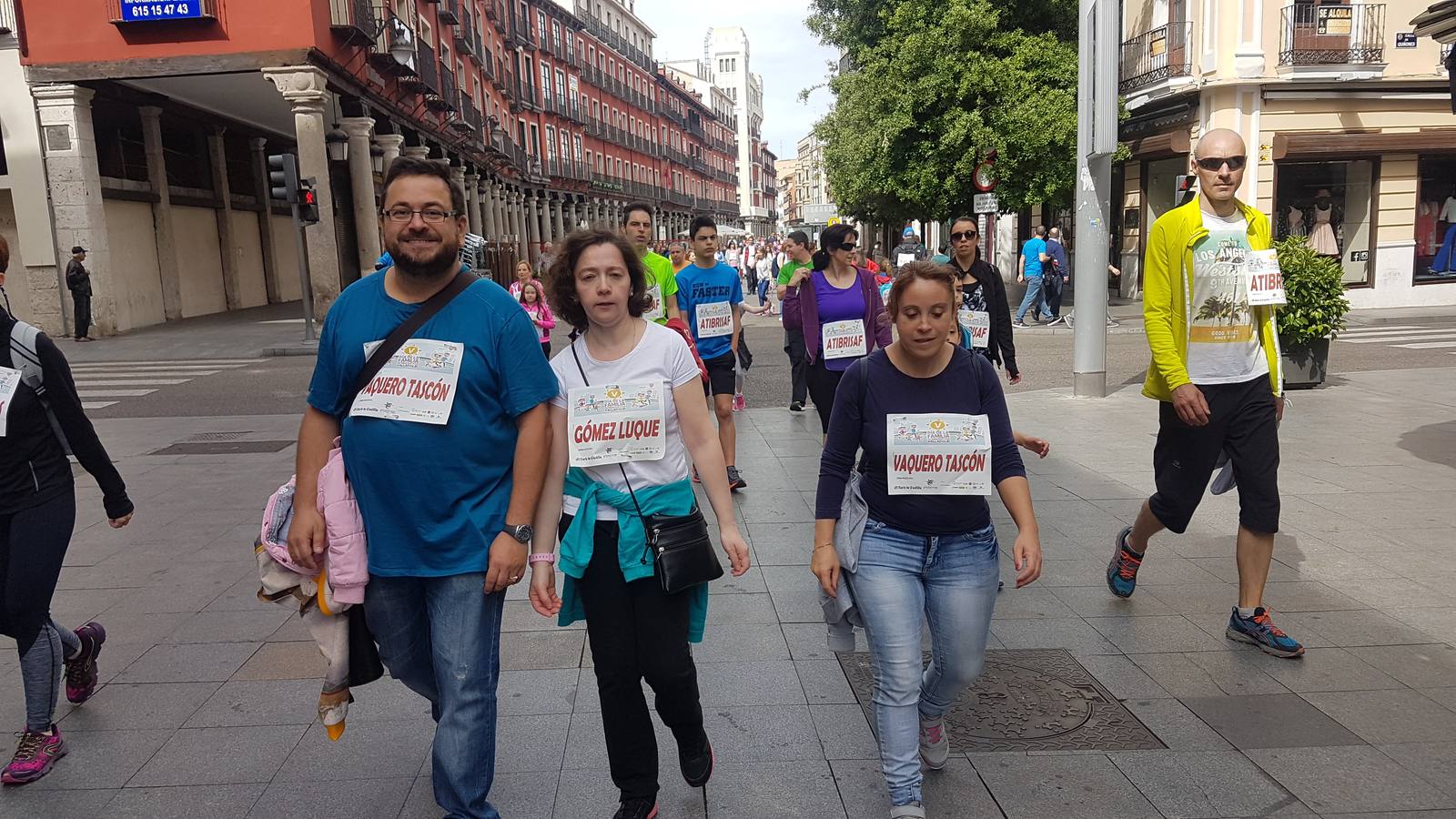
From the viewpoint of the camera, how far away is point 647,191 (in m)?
82.4

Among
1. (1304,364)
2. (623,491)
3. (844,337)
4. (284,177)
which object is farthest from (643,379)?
(284,177)

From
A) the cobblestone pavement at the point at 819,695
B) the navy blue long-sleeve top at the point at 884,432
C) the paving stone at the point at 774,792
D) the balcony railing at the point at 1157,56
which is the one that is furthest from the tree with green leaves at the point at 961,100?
the paving stone at the point at 774,792

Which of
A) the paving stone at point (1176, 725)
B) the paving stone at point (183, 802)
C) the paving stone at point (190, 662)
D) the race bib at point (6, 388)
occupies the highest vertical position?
the race bib at point (6, 388)

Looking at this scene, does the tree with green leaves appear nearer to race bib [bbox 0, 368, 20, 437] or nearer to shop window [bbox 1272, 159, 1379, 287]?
shop window [bbox 1272, 159, 1379, 287]

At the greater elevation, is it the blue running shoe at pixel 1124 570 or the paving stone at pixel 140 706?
the blue running shoe at pixel 1124 570

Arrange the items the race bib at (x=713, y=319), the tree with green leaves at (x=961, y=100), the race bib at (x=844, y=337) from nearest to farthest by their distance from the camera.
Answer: the race bib at (x=844, y=337) → the race bib at (x=713, y=319) → the tree with green leaves at (x=961, y=100)

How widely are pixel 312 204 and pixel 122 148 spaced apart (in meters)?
7.80

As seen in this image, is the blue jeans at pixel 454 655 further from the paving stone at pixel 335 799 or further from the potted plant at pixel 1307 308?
the potted plant at pixel 1307 308

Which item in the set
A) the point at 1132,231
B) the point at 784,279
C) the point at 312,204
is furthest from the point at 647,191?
the point at 784,279

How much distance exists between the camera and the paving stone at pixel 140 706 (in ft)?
12.4

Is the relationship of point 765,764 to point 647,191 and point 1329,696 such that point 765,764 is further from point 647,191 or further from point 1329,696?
point 647,191

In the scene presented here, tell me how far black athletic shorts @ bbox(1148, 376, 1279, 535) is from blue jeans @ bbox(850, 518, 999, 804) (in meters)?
1.67

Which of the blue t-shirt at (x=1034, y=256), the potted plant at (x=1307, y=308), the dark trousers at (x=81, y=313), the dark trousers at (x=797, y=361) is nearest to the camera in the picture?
the dark trousers at (x=797, y=361)

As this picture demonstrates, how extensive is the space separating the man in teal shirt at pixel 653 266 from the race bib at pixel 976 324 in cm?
185
